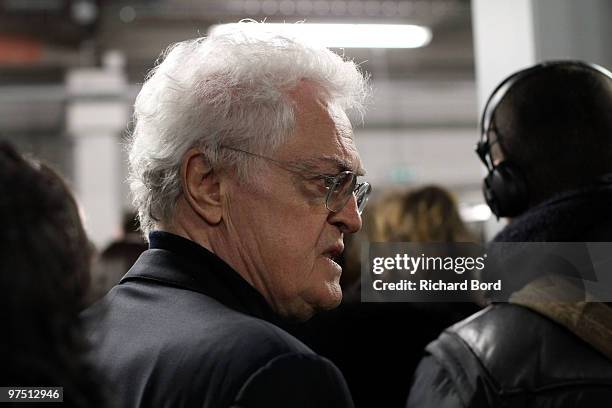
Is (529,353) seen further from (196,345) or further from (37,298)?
(37,298)

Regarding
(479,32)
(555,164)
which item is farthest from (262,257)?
(479,32)

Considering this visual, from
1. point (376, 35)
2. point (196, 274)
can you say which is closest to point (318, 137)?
point (196, 274)

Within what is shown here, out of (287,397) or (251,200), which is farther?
(251,200)

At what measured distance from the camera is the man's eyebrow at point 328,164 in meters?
1.10

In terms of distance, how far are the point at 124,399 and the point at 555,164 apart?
2.24 feet

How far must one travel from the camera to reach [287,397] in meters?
0.79

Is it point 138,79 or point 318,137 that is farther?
point 138,79

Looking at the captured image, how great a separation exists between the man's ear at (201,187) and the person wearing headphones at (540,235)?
0.36 meters

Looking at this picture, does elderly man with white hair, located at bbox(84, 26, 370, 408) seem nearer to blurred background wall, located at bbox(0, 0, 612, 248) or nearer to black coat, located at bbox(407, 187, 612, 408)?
black coat, located at bbox(407, 187, 612, 408)

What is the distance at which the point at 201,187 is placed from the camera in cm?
108

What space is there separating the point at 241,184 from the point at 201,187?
5 cm

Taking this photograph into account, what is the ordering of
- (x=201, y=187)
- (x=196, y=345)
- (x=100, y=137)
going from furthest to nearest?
(x=100, y=137)
(x=201, y=187)
(x=196, y=345)

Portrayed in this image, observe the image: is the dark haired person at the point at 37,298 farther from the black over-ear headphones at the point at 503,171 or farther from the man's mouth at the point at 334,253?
the black over-ear headphones at the point at 503,171

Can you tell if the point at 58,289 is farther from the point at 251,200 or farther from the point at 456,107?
the point at 456,107
